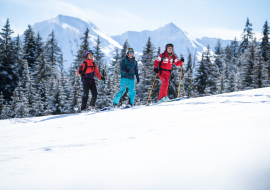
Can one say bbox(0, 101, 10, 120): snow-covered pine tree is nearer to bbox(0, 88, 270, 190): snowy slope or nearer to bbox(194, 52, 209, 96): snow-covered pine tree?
bbox(194, 52, 209, 96): snow-covered pine tree

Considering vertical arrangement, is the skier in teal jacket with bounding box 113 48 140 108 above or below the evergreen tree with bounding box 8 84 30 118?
above

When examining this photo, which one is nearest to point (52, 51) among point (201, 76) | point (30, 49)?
point (30, 49)

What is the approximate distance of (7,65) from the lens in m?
36.7

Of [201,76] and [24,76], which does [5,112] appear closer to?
[24,76]

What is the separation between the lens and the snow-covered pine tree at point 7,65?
3550 cm

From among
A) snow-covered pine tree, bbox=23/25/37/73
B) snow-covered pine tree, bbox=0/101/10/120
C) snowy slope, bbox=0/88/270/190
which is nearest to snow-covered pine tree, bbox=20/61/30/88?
snow-covered pine tree, bbox=23/25/37/73

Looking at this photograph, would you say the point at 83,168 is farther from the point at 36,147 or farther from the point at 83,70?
the point at 83,70

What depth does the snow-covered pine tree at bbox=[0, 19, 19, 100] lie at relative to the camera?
35500mm

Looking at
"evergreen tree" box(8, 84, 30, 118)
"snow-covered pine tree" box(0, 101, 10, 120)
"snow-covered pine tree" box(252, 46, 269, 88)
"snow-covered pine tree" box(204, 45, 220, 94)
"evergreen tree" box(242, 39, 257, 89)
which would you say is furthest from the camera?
"snow-covered pine tree" box(204, 45, 220, 94)

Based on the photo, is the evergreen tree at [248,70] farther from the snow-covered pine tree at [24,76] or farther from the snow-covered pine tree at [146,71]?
the snow-covered pine tree at [24,76]

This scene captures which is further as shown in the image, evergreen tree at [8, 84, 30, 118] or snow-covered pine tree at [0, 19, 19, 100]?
snow-covered pine tree at [0, 19, 19, 100]

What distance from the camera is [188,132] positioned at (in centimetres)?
319

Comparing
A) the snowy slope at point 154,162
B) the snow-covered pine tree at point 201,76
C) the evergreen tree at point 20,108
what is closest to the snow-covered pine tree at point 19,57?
the evergreen tree at point 20,108

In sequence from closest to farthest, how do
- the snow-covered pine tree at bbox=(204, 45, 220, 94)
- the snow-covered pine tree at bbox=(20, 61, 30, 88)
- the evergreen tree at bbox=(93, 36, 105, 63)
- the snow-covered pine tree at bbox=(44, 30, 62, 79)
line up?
the snow-covered pine tree at bbox=(204, 45, 220, 94), the snow-covered pine tree at bbox=(20, 61, 30, 88), the evergreen tree at bbox=(93, 36, 105, 63), the snow-covered pine tree at bbox=(44, 30, 62, 79)
